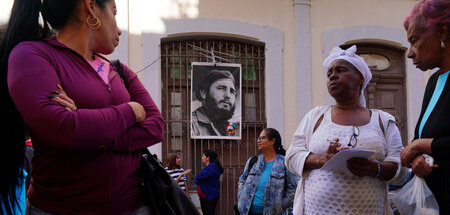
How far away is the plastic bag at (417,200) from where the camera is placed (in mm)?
2404

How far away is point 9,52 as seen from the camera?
1784 millimetres

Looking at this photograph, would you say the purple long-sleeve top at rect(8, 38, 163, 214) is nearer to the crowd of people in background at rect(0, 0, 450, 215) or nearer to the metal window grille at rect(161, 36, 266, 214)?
the crowd of people in background at rect(0, 0, 450, 215)

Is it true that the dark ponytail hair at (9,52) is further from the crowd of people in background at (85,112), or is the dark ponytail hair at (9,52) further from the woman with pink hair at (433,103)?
the woman with pink hair at (433,103)

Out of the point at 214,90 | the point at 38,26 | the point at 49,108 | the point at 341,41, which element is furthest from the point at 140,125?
the point at 341,41

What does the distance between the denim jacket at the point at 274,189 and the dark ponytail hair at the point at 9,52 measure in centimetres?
375

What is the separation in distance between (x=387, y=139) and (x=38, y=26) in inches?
88.6

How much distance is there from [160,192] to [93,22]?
73cm

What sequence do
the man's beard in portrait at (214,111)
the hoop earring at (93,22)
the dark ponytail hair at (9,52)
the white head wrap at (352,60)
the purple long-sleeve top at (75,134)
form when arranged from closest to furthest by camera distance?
1. the purple long-sleeve top at (75,134)
2. the dark ponytail hair at (9,52)
3. the hoop earring at (93,22)
4. the white head wrap at (352,60)
5. the man's beard in portrait at (214,111)

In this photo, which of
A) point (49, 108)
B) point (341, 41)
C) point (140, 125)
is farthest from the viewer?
point (341, 41)

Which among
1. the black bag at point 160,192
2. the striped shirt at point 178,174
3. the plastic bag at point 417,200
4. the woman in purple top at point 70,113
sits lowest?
the striped shirt at point 178,174

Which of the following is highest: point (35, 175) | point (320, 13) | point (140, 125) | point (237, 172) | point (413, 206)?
point (320, 13)

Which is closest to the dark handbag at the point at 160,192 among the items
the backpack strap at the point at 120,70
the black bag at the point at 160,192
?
the black bag at the point at 160,192

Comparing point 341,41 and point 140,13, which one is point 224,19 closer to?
point 140,13

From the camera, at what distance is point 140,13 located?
9047 millimetres
